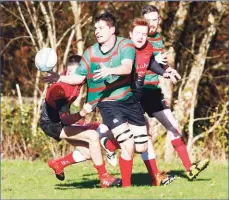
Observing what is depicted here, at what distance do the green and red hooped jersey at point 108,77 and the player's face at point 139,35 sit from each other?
0.41 metres

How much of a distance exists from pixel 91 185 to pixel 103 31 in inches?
86.3

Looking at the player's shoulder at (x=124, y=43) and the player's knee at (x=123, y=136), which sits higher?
the player's shoulder at (x=124, y=43)

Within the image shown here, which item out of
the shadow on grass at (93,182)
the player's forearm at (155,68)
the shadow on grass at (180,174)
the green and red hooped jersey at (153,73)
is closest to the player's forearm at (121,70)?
the player's forearm at (155,68)

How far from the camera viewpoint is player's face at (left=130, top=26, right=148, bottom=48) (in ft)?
33.9

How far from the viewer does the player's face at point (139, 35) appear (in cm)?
1032

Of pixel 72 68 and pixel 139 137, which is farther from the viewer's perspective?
pixel 72 68

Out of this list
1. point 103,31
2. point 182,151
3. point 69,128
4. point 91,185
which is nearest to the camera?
point 103,31

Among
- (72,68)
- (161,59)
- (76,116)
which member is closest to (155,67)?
(161,59)

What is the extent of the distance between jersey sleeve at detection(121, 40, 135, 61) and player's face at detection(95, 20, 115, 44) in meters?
0.22

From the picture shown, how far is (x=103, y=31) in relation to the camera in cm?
991

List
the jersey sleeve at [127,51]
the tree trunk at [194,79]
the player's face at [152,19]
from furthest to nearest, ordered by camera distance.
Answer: the tree trunk at [194,79], the player's face at [152,19], the jersey sleeve at [127,51]

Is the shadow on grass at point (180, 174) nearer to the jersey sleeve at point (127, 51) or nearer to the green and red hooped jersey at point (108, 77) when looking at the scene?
the green and red hooped jersey at point (108, 77)

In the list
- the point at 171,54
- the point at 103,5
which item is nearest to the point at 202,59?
the point at 171,54

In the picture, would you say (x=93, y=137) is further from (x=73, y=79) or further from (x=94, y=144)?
(x=73, y=79)
